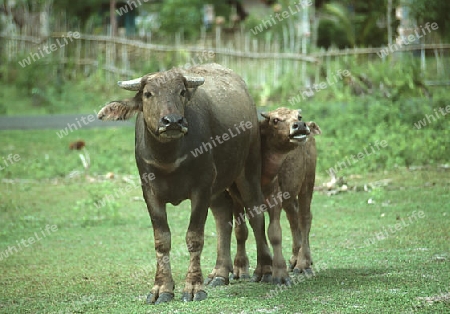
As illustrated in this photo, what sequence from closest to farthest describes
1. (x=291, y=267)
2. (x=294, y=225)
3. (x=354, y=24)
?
(x=294, y=225), (x=291, y=267), (x=354, y=24)

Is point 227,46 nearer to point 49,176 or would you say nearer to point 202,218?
point 49,176

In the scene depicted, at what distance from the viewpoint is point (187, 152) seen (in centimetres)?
812

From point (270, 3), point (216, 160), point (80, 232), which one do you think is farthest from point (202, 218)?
point (270, 3)

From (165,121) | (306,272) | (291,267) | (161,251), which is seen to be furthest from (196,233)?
(291,267)

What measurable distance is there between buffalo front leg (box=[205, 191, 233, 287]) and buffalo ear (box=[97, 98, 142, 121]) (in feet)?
5.33

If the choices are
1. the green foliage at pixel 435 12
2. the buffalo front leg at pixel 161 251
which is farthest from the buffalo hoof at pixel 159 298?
the green foliage at pixel 435 12

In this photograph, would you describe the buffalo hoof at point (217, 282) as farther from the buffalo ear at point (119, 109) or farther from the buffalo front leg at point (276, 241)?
the buffalo ear at point (119, 109)

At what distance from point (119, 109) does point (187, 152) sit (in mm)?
769

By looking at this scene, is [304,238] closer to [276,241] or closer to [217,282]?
[276,241]

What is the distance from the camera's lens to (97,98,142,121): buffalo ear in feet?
26.9

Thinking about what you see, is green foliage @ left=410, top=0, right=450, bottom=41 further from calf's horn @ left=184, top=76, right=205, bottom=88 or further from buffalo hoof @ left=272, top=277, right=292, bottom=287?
calf's horn @ left=184, top=76, right=205, bottom=88

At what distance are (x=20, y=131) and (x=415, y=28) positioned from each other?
10.5 meters

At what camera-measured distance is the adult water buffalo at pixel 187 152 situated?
25.8 feet

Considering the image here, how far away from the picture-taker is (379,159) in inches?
621
